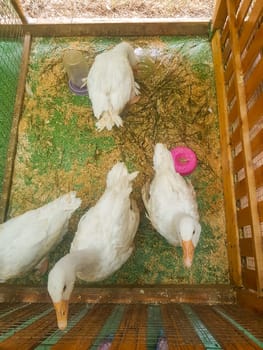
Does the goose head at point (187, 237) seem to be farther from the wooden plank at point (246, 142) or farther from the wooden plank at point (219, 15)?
the wooden plank at point (219, 15)

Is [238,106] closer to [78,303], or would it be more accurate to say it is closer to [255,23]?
[255,23]

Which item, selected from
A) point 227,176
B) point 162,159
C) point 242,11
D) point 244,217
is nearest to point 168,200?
point 162,159

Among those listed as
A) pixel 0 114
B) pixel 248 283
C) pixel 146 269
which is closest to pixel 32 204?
pixel 0 114

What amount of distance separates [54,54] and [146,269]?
260 cm

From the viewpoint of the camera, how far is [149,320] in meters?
2.09

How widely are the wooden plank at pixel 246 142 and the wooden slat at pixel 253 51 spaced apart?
0.10 m

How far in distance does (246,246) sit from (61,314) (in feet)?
4.99

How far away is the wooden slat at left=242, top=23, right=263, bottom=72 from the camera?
7.54 ft

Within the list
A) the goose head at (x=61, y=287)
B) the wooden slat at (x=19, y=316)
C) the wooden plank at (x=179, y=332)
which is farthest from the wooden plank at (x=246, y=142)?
the wooden slat at (x=19, y=316)

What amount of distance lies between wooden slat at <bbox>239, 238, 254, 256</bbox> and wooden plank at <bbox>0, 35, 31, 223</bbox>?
218 centimetres

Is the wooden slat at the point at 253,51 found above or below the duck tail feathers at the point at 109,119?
above

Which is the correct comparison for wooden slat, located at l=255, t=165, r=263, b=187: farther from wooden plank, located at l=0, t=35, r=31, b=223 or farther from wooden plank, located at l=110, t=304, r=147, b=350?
wooden plank, located at l=0, t=35, r=31, b=223

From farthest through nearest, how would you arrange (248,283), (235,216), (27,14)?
(27,14) < (235,216) < (248,283)

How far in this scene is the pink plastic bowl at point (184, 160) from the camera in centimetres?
320
